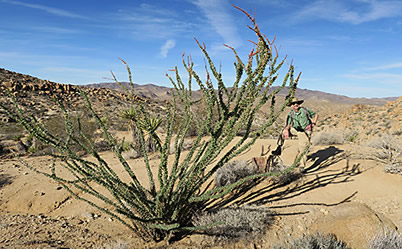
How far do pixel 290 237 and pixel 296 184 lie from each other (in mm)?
1970

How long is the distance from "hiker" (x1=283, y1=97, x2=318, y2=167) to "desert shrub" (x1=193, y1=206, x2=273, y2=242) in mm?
2649

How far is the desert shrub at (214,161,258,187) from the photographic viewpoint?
213 inches

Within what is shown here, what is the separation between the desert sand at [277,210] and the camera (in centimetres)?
334

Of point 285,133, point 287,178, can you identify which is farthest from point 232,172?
point 285,133

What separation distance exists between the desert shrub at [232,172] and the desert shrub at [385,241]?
2.76 metres

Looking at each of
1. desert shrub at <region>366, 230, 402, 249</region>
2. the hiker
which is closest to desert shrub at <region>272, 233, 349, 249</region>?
desert shrub at <region>366, 230, 402, 249</region>

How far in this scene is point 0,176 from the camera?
6402 mm

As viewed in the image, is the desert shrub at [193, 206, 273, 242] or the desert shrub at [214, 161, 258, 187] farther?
the desert shrub at [214, 161, 258, 187]

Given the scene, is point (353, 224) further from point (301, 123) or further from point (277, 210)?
point (301, 123)

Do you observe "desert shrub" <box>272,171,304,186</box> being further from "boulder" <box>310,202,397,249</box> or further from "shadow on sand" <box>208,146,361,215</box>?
"boulder" <box>310,202,397,249</box>

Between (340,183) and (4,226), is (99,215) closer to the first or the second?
(4,226)

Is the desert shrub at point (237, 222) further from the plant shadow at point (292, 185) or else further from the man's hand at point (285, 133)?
the man's hand at point (285, 133)

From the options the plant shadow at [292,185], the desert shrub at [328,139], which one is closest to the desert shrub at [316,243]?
the plant shadow at [292,185]

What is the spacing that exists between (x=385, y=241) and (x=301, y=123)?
3.31 meters
